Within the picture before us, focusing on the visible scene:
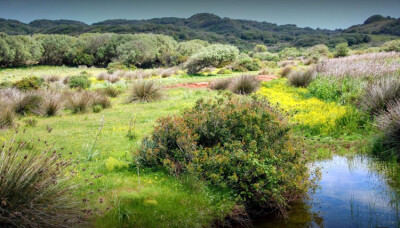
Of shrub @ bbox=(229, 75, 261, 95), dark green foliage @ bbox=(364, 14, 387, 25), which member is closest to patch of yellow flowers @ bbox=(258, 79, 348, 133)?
shrub @ bbox=(229, 75, 261, 95)

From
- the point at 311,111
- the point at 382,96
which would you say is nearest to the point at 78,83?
the point at 311,111

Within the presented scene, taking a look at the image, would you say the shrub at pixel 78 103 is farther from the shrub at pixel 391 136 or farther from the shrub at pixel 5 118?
the shrub at pixel 391 136

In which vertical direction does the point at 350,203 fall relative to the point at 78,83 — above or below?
below

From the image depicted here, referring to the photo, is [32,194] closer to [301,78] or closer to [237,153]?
[237,153]

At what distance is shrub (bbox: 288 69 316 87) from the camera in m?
20.2

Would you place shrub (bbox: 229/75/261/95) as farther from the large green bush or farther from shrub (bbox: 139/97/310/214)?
the large green bush

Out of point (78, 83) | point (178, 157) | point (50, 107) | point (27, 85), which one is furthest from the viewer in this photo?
point (78, 83)

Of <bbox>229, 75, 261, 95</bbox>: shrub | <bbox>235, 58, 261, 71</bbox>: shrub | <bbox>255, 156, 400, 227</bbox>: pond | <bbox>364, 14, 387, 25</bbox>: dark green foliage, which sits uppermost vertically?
<bbox>364, 14, 387, 25</bbox>: dark green foliage

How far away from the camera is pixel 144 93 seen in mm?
17547

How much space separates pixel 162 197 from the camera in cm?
591

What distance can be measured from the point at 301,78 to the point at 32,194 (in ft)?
58.8

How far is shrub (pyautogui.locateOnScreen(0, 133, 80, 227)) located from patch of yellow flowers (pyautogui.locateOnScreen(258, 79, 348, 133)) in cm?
565

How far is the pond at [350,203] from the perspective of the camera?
228 inches

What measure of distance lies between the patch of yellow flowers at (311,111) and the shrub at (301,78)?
234 centimetres
